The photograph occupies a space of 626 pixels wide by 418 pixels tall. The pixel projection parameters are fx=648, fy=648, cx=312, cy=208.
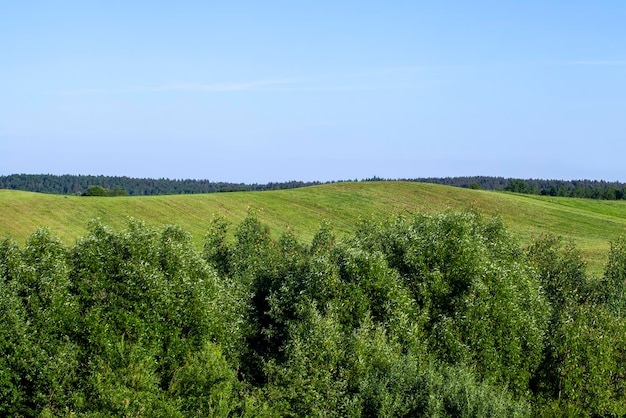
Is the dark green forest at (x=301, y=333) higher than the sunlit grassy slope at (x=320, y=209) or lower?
lower

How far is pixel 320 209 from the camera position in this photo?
145375 mm

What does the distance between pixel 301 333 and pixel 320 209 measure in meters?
100

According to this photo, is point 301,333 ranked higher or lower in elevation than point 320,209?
lower

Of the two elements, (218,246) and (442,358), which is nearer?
(442,358)

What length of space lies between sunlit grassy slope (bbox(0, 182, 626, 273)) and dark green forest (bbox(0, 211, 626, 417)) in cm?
5334

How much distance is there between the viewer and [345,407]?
40531mm

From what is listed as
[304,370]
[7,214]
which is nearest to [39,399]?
[304,370]

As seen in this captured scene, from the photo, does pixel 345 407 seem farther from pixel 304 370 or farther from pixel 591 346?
pixel 591 346

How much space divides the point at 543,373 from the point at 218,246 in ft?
117

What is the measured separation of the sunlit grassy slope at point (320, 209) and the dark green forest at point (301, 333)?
2100 inches

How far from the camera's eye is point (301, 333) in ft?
149

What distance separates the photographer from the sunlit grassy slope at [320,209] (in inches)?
4545

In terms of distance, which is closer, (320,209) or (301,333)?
(301,333)

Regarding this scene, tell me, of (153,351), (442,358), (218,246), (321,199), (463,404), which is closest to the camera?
(463,404)
